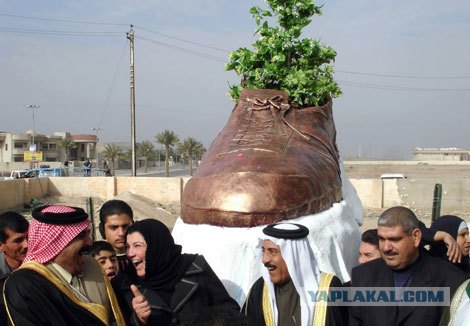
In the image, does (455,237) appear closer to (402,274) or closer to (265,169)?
(402,274)

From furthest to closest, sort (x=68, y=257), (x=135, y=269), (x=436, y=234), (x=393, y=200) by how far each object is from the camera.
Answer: (x=393, y=200) < (x=436, y=234) < (x=135, y=269) < (x=68, y=257)

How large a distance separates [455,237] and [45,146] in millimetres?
68912

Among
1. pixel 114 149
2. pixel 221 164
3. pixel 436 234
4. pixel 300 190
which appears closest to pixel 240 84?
pixel 221 164

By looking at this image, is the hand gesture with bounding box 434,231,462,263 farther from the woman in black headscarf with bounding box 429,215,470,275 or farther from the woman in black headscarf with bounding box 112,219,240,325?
the woman in black headscarf with bounding box 112,219,240,325

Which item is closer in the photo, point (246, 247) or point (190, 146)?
→ point (246, 247)

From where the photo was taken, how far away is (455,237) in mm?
3551

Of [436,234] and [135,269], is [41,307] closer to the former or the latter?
[135,269]

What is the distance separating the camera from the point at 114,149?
172ft

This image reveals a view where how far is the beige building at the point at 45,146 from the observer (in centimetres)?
6169

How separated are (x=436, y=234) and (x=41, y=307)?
7.81ft

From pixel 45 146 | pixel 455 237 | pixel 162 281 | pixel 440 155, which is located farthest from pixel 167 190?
pixel 440 155
